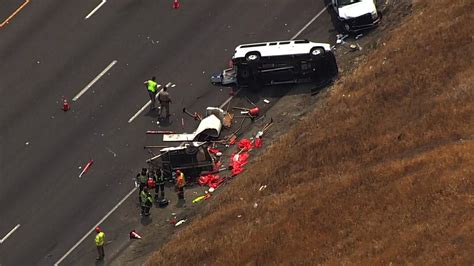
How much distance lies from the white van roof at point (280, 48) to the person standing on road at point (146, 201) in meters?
7.42

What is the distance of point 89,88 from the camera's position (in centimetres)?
3666

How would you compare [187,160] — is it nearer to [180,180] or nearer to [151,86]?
[180,180]

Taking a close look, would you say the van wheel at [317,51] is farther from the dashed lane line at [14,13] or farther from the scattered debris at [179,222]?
the dashed lane line at [14,13]

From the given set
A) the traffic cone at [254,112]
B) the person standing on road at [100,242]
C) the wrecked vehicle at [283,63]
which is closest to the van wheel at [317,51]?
the wrecked vehicle at [283,63]

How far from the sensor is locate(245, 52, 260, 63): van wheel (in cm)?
3497

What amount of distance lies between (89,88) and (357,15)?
39.6 feet

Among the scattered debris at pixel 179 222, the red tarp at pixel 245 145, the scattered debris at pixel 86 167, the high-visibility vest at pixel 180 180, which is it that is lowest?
the scattered debris at pixel 179 222

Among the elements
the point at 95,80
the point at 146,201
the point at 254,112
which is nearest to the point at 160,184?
the point at 146,201

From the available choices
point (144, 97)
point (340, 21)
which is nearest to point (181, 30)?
point (144, 97)

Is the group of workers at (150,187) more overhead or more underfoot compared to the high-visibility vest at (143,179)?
more underfoot

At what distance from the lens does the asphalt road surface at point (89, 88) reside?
32.8m

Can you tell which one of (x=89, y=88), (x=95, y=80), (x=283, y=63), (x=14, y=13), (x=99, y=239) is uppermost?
(x=14, y=13)

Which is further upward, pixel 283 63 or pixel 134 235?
pixel 283 63

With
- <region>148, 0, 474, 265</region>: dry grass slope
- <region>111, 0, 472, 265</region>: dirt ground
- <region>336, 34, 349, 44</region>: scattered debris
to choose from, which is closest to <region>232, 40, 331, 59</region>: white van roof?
<region>336, 34, 349, 44</region>: scattered debris
